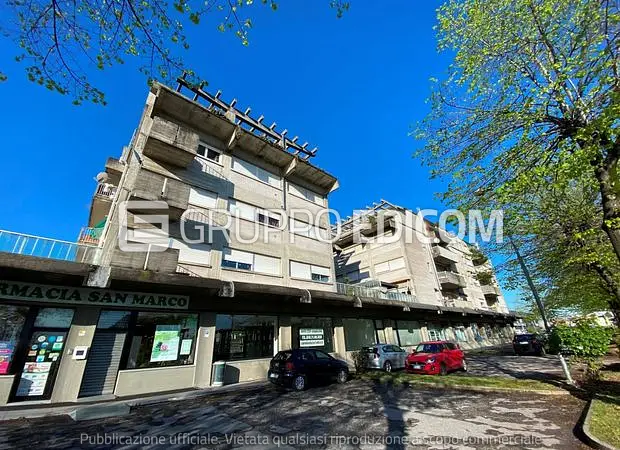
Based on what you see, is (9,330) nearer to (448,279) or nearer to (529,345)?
(529,345)

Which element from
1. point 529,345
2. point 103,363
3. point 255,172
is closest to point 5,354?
point 103,363

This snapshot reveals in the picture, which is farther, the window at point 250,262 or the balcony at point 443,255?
the balcony at point 443,255

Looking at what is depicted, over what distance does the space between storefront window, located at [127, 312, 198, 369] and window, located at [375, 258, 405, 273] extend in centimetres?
2155

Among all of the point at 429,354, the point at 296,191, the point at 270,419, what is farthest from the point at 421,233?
the point at 270,419

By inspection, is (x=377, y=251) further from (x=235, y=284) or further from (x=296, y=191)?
(x=235, y=284)

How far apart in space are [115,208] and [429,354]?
663 inches

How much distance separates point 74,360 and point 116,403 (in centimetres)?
239

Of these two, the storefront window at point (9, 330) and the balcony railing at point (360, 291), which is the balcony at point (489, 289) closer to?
the balcony railing at point (360, 291)

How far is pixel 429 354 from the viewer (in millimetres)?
13531

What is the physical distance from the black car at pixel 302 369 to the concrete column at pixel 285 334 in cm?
331

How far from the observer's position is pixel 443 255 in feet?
111

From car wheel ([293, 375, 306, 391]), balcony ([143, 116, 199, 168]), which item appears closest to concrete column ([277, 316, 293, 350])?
car wheel ([293, 375, 306, 391])

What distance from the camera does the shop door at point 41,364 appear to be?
28.8ft
